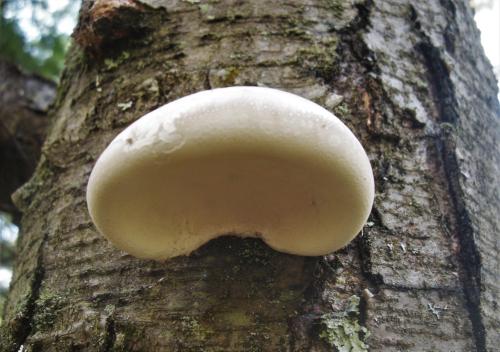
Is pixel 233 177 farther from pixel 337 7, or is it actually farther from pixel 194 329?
pixel 337 7

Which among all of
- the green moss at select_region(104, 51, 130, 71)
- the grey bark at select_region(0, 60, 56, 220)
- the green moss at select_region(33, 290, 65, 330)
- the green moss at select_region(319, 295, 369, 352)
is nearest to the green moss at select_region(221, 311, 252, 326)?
the green moss at select_region(319, 295, 369, 352)

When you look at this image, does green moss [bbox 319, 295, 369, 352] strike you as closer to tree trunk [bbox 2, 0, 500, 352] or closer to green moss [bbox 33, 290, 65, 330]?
tree trunk [bbox 2, 0, 500, 352]

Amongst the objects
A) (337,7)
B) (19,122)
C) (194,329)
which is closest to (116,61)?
(337,7)

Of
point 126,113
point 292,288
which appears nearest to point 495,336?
point 292,288

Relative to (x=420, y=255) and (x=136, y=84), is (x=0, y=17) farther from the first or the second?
(x=420, y=255)

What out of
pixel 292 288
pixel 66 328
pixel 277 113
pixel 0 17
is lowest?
pixel 66 328

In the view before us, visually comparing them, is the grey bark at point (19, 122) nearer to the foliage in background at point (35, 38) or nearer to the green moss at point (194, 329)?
the foliage in background at point (35, 38)
